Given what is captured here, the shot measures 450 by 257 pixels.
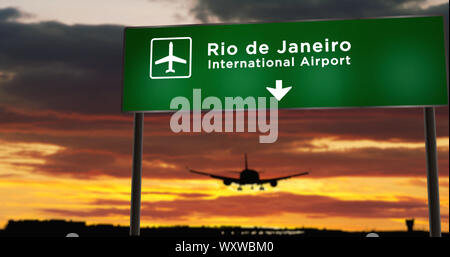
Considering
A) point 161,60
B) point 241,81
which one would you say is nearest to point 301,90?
point 241,81

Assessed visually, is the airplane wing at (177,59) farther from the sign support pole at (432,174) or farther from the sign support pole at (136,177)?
the sign support pole at (432,174)

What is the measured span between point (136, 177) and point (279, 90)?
402 centimetres

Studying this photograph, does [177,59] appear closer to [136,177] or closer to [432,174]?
[136,177]

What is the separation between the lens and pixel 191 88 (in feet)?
45.9

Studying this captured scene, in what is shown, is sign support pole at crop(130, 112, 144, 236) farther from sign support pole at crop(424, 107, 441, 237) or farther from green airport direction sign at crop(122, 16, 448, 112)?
sign support pole at crop(424, 107, 441, 237)

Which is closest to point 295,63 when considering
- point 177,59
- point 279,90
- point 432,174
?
point 279,90

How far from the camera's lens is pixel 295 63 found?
537 inches

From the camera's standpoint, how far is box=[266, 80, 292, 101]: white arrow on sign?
13.5 m

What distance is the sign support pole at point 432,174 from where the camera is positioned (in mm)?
12711

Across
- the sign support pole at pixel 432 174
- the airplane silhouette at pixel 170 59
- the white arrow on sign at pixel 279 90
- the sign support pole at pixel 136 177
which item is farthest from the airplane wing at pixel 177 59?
the sign support pole at pixel 432 174

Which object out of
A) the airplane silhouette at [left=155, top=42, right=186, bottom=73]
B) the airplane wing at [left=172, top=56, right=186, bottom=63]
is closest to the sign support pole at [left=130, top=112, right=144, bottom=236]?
the airplane silhouette at [left=155, top=42, right=186, bottom=73]

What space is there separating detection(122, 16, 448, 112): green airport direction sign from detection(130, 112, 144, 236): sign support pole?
40cm
